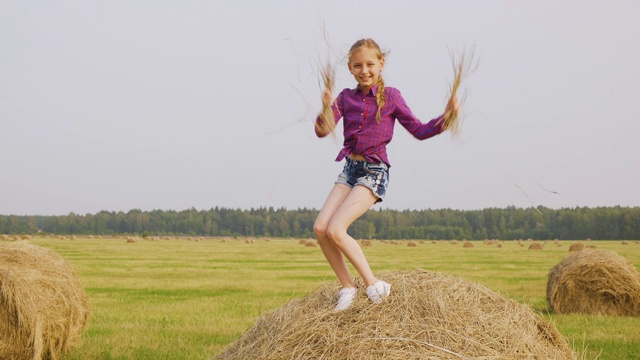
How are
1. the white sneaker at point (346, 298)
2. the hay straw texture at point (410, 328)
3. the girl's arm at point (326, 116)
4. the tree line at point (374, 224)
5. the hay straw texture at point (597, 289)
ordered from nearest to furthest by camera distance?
the hay straw texture at point (410, 328), the white sneaker at point (346, 298), the girl's arm at point (326, 116), the hay straw texture at point (597, 289), the tree line at point (374, 224)

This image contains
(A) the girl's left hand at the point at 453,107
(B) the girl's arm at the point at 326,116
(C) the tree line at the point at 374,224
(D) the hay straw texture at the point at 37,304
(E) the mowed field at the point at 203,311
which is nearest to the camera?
(A) the girl's left hand at the point at 453,107

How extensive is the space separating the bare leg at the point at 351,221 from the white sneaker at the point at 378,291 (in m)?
0.05

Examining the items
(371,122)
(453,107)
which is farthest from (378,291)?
(453,107)

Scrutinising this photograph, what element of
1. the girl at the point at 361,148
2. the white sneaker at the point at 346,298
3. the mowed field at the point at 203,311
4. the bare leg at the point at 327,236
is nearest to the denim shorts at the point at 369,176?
the girl at the point at 361,148

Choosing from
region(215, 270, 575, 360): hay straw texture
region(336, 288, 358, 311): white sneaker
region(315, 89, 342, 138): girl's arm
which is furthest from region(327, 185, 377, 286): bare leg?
region(315, 89, 342, 138): girl's arm

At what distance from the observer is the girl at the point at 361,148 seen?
19.0 feet

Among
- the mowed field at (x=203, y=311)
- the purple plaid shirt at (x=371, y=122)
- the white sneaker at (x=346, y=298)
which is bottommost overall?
the mowed field at (x=203, y=311)

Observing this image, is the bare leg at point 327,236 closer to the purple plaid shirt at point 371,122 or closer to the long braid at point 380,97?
the purple plaid shirt at point 371,122

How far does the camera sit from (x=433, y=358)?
5.09 meters

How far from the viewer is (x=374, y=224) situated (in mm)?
142750

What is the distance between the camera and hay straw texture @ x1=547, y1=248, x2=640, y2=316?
1688cm

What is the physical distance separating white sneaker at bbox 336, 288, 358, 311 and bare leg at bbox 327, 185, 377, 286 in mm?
151

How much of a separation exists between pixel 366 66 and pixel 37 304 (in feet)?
24.7

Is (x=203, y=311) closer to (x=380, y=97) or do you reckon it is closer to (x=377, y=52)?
(x=380, y=97)
